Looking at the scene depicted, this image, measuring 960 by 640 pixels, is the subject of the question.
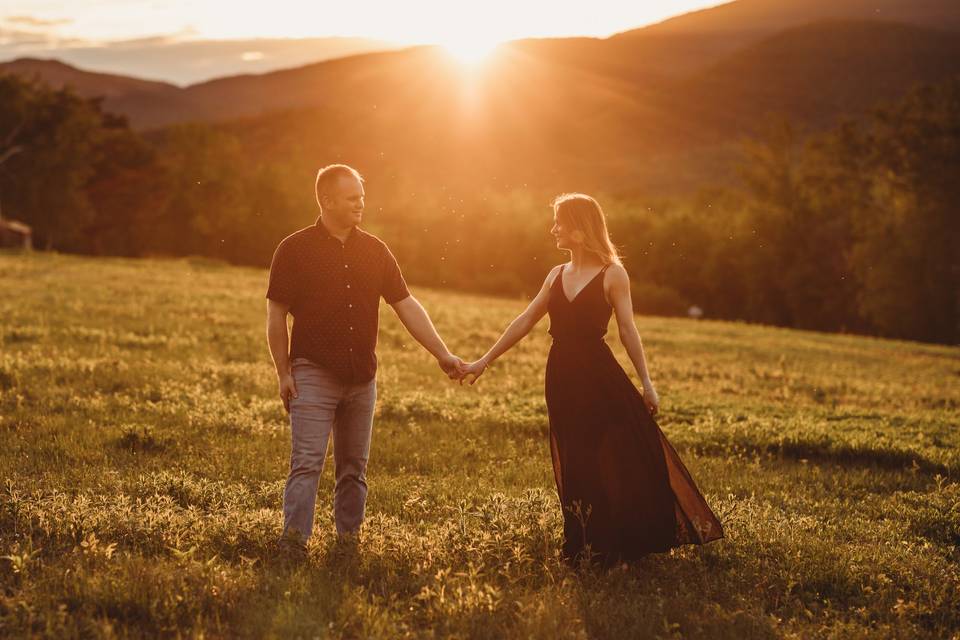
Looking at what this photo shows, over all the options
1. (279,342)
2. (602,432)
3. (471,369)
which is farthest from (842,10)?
(279,342)

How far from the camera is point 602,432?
6.72 m

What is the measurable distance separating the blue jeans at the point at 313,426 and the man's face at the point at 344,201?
3.49ft

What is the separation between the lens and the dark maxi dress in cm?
662

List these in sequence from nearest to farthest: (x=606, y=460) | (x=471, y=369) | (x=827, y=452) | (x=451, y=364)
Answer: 1. (x=606, y=460)
2. (x=451, y=364)
3. (x=471, y=369)
4. (x=827, y=452)

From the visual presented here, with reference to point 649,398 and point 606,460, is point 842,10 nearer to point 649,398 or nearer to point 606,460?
point 649,398

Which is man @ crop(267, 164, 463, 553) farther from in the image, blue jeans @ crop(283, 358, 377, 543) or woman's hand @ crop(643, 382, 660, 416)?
woman's hand @ crop(643, 382, 660, 416)

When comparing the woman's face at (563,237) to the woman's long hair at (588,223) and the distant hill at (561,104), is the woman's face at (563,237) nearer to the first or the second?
the woman's long hair at (588,223)

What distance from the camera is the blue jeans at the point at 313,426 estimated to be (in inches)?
250

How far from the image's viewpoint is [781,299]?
210 ft

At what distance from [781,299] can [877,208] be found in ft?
30.1

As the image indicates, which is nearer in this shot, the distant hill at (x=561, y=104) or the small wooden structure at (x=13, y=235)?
the small wooden structure at (x=13, y=235)

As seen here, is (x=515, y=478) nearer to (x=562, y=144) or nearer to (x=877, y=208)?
(x=877, y=208)

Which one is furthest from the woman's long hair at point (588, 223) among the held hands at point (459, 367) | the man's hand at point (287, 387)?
the man's hand at point (287, 387)

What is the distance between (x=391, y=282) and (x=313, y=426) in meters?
1.30
